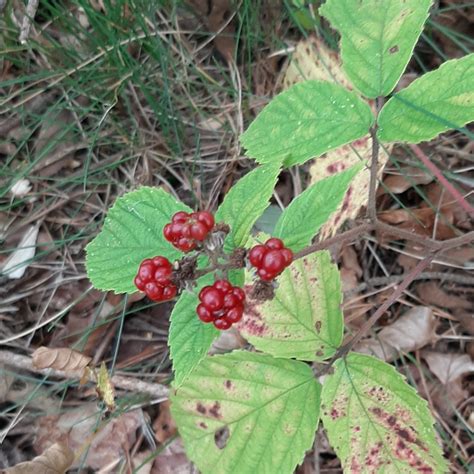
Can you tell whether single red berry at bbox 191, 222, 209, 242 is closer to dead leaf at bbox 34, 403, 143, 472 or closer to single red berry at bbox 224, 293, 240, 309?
single red berry at bbox 224, 293, 240, 309

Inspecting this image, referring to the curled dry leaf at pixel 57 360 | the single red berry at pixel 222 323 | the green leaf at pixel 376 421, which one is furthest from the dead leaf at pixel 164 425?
the single red berry at pixel 222 323

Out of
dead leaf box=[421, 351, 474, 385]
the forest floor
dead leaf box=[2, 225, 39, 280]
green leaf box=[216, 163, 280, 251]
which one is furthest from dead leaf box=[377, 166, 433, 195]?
dead leaf box=[2, 225, 39, 280]

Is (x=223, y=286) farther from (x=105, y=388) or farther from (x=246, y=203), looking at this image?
(x=105, y=388)

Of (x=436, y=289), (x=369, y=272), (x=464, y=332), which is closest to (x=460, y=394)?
(x=464, y=332)

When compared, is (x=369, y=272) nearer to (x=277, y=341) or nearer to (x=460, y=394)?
(x=460, y=394)

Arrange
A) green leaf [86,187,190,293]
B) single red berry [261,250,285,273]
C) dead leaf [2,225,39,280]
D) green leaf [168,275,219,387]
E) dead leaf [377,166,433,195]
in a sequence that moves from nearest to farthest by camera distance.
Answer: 1. single red berry [261,250,285,273]
2. green leaf [168,275,219,387]
3. green leaf [86,187,190,293]
4. dead leaf [377,166,433,195]
5. dead leaf [2,225,39,280]

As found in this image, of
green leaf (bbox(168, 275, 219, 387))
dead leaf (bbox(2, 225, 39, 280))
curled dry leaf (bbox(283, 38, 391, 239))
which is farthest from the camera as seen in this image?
dead leaf (bbox(2, 225, 39, 280))

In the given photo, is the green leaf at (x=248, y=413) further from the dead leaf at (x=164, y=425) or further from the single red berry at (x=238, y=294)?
the single red berry at (x=238, y=294)

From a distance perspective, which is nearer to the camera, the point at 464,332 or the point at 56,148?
the point at 464,332
